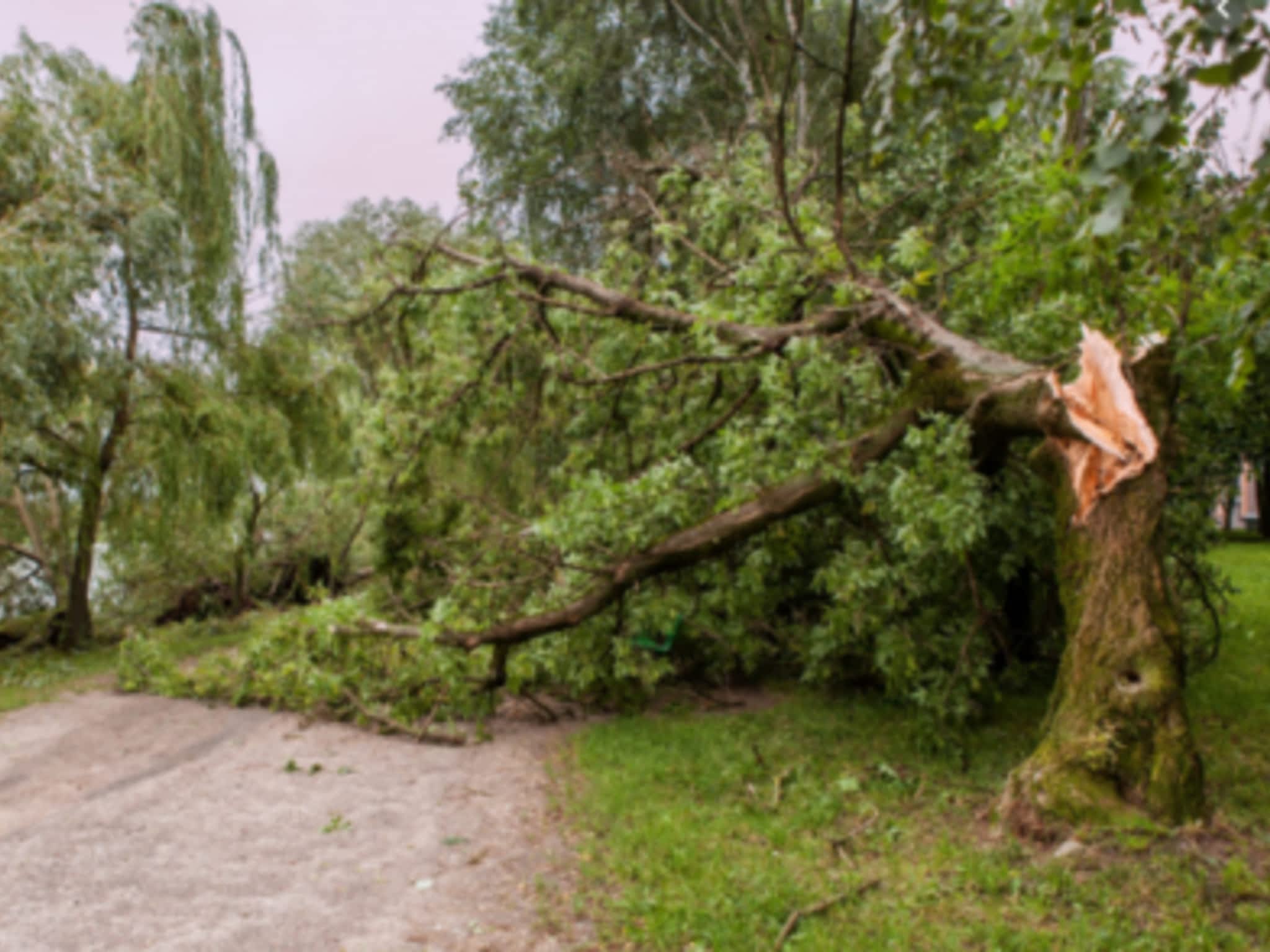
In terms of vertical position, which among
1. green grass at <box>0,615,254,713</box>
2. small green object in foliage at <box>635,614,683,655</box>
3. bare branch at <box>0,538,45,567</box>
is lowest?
green grass at <box>0,615,254,713</box>

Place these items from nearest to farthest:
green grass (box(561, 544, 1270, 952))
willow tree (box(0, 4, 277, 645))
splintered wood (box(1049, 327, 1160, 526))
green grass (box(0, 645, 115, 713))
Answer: green grass (box(561, 544, 1270, 952))
splintered wood (box(1049, 327, 1160, 526))
green grass (box(0, 645, 115, 713))
willow tree (box(0, 4, 277, 645))

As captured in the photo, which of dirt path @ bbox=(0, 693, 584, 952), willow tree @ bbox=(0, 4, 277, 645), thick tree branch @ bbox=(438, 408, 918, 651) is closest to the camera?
dirt path @ bbox=(0, 693, 584, 952)

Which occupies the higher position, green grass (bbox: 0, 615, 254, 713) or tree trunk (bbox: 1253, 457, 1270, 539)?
tree trunk (bbox: 1253, 457, 1270, 539)

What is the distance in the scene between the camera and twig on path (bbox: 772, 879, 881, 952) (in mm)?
3824

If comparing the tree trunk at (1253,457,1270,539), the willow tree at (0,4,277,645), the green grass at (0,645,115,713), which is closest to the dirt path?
the green grass at (0,645,115,713)

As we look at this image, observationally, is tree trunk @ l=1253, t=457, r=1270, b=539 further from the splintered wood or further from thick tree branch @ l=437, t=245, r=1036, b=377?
the splintered wood

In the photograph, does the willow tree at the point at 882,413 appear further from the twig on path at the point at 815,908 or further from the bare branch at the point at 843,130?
the twig on path at the point at 815,908

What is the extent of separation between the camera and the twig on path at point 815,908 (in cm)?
382

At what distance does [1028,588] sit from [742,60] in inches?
485

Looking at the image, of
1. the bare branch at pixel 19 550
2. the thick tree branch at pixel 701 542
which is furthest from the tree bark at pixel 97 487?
the thick tree branch at pixel 701 542

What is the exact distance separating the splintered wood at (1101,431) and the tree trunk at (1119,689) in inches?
2.7

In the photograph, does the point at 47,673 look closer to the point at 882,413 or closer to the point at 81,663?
the point at 81,663

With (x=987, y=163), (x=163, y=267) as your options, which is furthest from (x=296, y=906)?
(x=163, y=267)

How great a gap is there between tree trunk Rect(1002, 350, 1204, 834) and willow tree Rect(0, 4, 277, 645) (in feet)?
35.1
